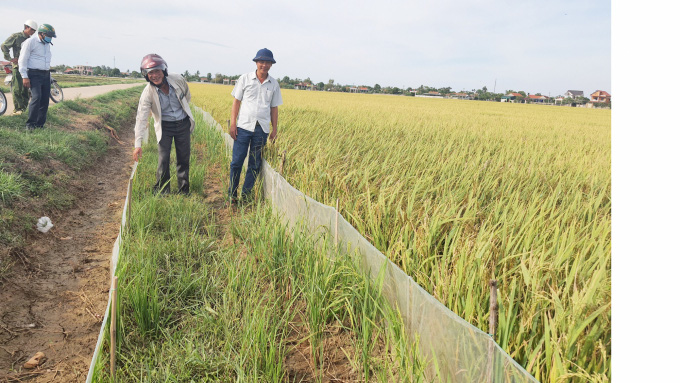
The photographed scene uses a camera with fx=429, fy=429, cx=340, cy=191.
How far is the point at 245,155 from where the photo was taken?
4.16 metres

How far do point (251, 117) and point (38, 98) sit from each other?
4.04 metres

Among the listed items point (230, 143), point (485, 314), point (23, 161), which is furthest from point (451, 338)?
point (23, 161)

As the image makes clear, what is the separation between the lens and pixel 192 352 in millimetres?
1899

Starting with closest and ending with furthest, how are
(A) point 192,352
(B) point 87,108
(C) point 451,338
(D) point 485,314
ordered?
(C) point 451,338
(D) point 485,314
(A) point 192,352
(B) point 87,108

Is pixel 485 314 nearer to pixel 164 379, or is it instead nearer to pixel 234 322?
pixel 234 322

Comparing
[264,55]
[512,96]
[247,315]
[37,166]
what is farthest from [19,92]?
[512,96]

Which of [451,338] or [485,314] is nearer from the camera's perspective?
[451,338]

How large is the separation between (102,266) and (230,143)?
2.52 meters

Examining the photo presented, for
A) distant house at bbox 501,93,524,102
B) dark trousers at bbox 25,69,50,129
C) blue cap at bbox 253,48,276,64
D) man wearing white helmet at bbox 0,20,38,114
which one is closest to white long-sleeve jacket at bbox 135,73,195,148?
blue cap at bbox 253,48,276,64

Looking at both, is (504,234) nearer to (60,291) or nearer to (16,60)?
(60,291)

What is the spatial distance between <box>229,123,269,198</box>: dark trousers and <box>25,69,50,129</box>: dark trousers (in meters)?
3.84

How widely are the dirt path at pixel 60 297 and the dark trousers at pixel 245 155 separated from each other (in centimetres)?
111

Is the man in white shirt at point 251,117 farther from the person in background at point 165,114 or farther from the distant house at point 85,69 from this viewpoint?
the distant house at point 85,69

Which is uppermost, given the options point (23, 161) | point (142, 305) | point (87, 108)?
point (87, 108)
